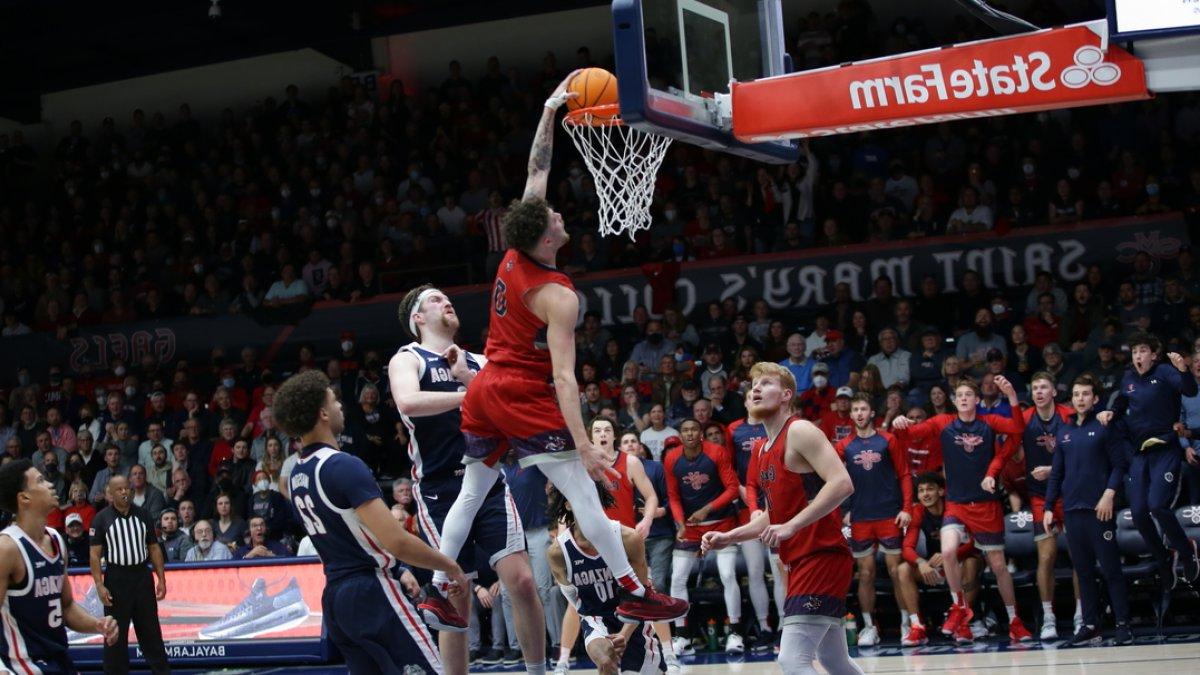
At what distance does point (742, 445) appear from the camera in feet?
42.1

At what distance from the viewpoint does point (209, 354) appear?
19422 mm

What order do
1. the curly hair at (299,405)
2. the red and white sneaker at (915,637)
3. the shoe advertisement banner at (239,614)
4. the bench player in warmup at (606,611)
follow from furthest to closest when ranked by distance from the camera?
the shoe advertisement banner at (239,614) < the red and white sneaker at (915,637) < the bench player in warmup at (606,611) < the curly hair at (299,405)

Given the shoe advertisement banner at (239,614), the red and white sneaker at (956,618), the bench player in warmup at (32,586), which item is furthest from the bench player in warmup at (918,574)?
the bench player in warmup at (32,586)

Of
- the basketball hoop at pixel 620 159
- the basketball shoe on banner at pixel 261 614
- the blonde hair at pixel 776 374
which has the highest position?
the basketball hoop at pixel 620 159

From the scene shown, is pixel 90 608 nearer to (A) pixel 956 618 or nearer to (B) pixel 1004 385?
(A) pixel 956 618

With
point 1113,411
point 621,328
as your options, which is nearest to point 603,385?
point 621,328

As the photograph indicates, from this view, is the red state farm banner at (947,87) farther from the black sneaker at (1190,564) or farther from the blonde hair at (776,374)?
the black sneaker at (1190,564)

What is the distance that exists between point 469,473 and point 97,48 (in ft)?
61.1

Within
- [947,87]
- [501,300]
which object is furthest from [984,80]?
[501,300]

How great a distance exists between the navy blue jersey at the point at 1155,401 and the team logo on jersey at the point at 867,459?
6.56 feet

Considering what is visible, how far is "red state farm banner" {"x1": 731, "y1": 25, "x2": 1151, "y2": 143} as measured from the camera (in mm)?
7023

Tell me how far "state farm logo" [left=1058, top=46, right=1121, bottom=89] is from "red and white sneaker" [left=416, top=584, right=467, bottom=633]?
4066 mm

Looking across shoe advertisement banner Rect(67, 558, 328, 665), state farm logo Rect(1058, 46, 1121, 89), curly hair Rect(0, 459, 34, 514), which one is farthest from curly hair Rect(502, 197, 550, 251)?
shoe advertisement banner Rect(67, 558, 328, 665)

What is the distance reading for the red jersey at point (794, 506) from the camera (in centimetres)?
655
